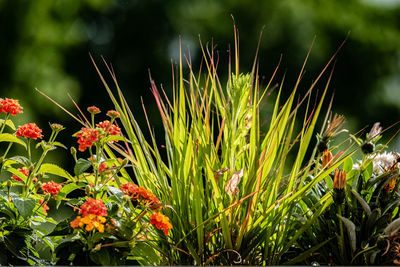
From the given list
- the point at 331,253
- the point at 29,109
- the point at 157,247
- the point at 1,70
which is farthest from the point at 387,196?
the point at 1,70

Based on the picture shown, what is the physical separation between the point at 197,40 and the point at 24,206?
Answer: 4289mm

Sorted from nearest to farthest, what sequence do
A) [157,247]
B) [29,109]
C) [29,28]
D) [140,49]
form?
[157,247] → [29,109] → [29,28] → [140,49]

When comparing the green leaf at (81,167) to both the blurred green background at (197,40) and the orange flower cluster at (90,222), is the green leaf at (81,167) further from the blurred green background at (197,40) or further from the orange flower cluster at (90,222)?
the blurred green background at (197,40)

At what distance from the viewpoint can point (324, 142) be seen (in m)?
1.21

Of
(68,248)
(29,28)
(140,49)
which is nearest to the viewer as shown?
(68,248)

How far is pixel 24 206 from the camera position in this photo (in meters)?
1.07

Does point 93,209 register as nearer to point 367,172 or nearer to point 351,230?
point 351,230

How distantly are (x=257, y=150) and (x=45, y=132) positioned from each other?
405 centimetres

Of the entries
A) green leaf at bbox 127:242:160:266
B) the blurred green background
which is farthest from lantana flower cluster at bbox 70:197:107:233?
the blurred green background

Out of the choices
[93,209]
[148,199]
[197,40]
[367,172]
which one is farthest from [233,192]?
[197,40]

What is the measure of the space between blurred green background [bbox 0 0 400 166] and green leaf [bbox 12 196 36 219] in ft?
12.0

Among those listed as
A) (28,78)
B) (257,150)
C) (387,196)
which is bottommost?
(28,78)

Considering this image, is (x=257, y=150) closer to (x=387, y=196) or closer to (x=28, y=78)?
(x=387, y=196)

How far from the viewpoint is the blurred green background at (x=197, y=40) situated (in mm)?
4883
